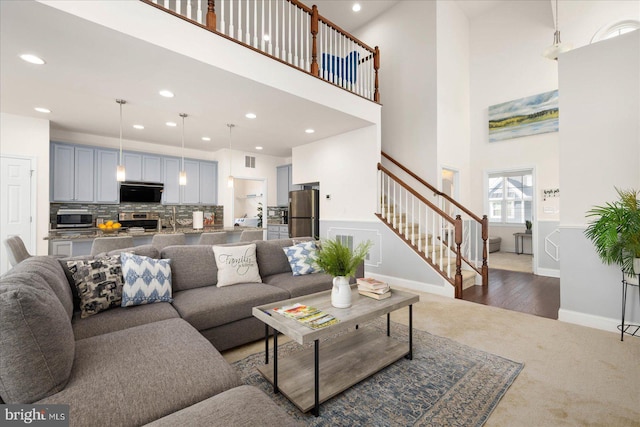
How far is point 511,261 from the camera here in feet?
21.4

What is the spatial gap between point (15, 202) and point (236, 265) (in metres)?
4.25

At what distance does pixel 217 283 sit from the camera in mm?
2820

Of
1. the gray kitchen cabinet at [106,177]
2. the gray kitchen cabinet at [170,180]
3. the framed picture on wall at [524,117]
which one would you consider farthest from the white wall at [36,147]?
the framed picture on wall at [524,117]

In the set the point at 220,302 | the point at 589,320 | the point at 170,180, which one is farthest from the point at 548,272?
the point at 170,180

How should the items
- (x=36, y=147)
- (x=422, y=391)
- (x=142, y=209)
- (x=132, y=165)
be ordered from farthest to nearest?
(x=142, y=209), (x=132, y=165), (x=36, y=147), (x=422, y=391)

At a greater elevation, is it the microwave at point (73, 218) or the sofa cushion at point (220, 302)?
the microwave at point (73, 218)

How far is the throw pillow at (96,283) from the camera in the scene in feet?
6.83

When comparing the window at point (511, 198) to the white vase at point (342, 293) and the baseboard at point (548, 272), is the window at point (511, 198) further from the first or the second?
the white vase at point (342, 293)

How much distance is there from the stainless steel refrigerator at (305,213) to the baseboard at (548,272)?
14.1 feet

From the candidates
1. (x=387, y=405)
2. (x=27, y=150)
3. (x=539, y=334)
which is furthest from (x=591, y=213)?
(x=27, y=150)

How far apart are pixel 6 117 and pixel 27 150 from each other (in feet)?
1.72

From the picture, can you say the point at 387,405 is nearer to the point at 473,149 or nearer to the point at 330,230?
the point at 330,230

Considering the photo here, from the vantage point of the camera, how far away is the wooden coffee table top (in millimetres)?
1659

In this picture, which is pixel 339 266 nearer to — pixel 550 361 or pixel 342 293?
pixel 342 293
